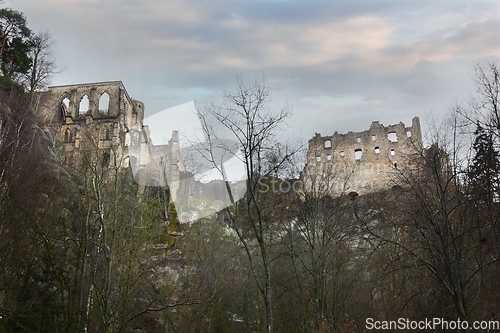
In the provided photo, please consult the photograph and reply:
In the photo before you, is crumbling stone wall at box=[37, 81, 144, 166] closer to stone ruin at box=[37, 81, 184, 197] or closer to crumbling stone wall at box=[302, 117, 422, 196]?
stone ruin at box=[37, 81, 184, 197]

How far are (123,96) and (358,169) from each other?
23358 mm

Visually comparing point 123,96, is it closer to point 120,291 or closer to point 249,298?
point 249,298

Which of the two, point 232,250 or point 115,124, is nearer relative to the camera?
point 232,250

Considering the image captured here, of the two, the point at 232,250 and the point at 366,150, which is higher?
the point at 366,150

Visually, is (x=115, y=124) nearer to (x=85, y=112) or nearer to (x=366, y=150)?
(x=85, y=112)

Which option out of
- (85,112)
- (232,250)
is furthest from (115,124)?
(232,250)

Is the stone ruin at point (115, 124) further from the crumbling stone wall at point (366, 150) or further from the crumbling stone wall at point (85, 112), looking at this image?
the crumbling stone wall at point (366, 150)

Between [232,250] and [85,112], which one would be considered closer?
[232,250]

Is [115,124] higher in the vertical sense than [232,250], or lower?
higher

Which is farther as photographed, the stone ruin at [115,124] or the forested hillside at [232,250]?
the stone ruin at [115,124]

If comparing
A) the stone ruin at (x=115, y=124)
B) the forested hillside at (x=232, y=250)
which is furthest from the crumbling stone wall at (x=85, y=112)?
the forested hillside at (x=232, y=250)

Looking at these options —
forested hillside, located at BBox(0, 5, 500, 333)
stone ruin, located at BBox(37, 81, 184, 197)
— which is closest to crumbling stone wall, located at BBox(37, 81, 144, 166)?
stone ruin, located at BBox(37, 81, 184, 197)

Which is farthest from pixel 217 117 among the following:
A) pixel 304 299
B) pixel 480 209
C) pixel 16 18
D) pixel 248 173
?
pixel 16 18

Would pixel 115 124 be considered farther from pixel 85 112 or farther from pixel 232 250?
pixel 232 250
